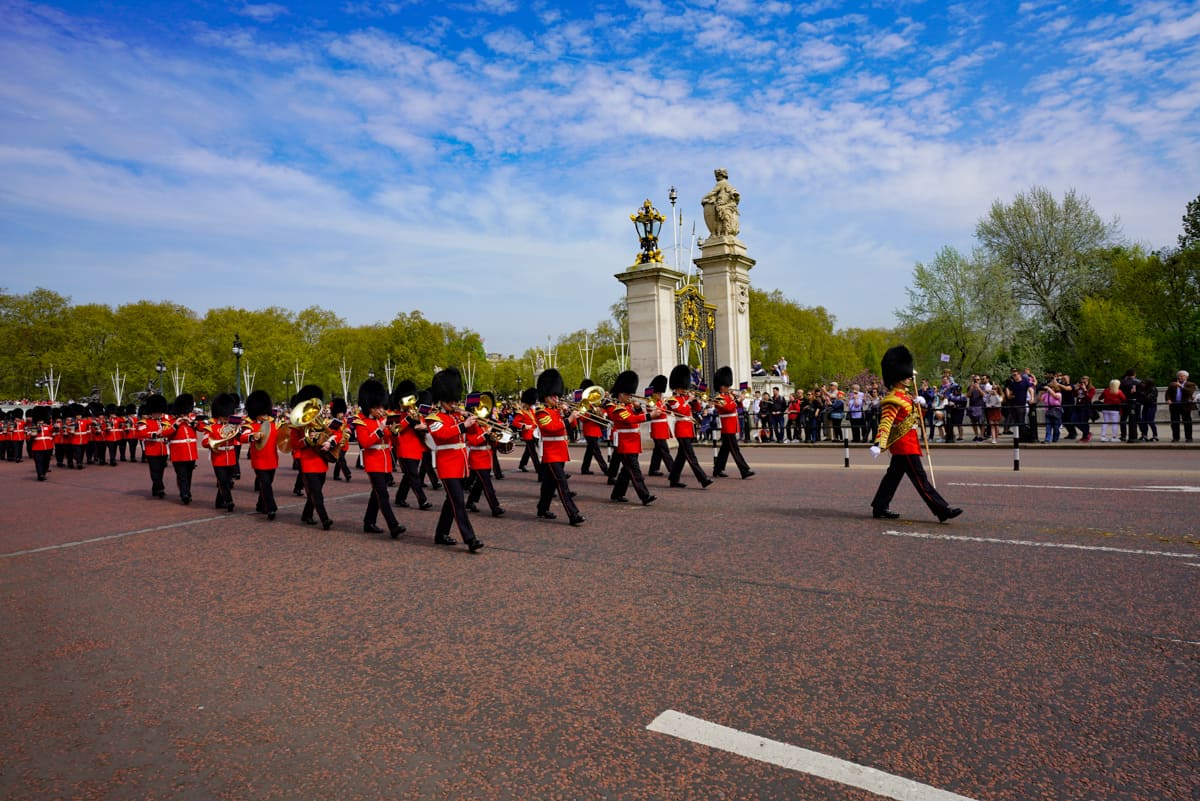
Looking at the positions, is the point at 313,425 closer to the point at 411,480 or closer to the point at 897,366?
the point at 411,480

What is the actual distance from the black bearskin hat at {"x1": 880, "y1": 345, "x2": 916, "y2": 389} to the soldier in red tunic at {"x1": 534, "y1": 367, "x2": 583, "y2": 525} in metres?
3.94

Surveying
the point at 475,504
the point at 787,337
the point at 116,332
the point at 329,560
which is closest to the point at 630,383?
the point at 475,504

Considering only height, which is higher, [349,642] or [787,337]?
[787,337]

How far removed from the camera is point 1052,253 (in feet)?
140

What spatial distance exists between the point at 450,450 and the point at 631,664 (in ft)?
14.1

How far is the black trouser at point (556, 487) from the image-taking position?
8984mm

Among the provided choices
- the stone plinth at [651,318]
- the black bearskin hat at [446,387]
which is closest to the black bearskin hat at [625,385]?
the black bearskin hat at [446,387]

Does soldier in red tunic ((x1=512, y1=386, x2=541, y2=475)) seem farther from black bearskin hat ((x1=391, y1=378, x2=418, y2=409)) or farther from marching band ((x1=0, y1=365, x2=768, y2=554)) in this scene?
black bearskin hat ((x1=391, y1=378, x2=418, y2=409))

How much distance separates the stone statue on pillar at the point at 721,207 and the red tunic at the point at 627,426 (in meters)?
13.1

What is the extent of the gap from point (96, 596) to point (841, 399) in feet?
63.8

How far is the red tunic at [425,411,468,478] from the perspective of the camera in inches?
319

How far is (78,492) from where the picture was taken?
16062 millimetres

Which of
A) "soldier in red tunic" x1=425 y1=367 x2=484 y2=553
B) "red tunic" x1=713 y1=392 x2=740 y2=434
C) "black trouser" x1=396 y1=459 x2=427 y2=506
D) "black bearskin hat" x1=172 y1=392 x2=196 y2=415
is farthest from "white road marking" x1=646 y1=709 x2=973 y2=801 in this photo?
"black bearskin hat" x1=172 y1=392 x2=196 y2=415

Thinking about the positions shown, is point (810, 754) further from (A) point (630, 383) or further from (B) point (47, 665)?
(A) point (630, 383)
